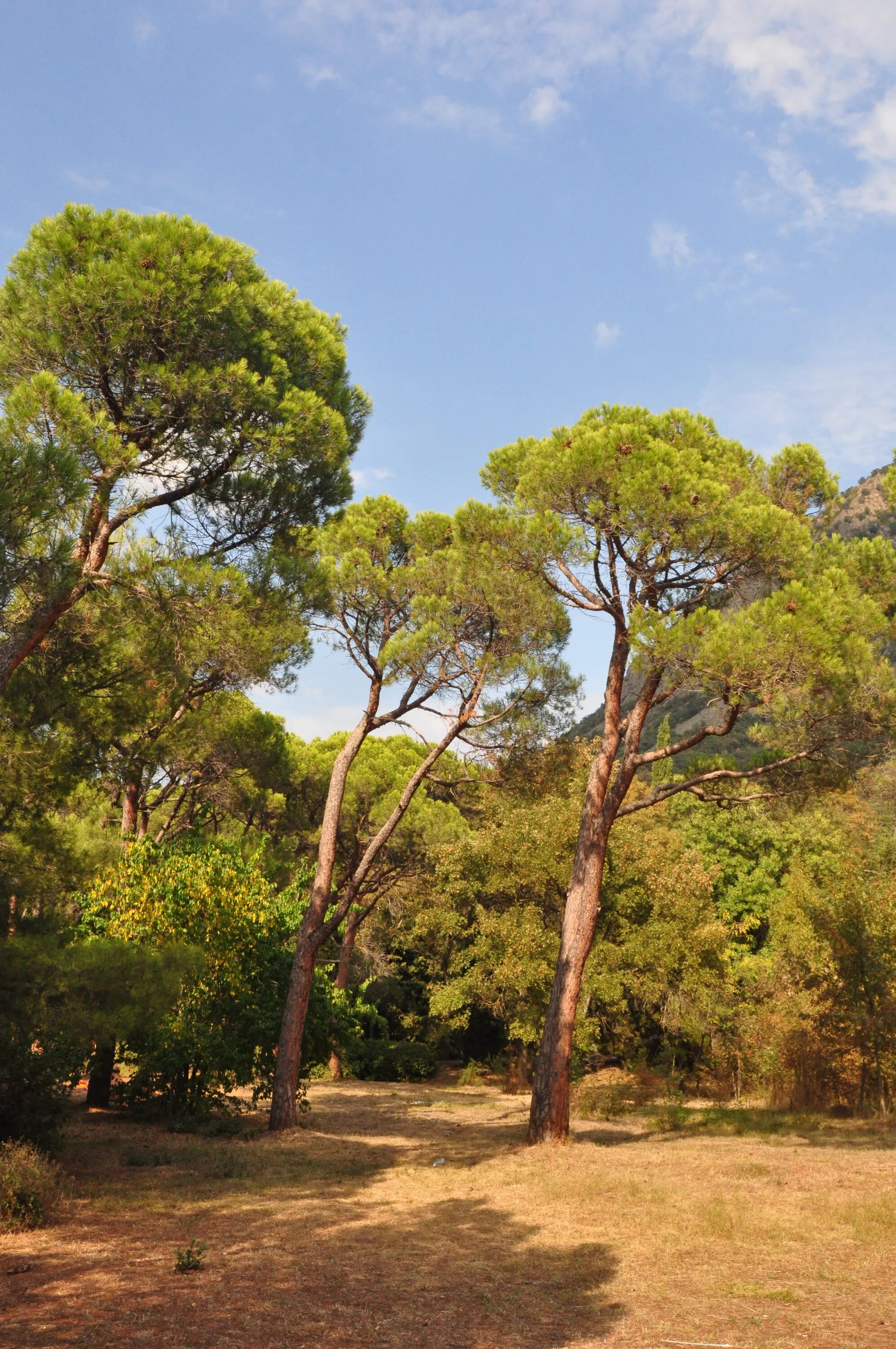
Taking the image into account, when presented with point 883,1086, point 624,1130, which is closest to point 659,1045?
point 883,1086

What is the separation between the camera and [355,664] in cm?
1460

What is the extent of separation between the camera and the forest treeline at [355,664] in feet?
32.1

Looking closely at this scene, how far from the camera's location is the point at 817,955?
58.0 ft

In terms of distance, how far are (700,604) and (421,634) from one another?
13.3 ft

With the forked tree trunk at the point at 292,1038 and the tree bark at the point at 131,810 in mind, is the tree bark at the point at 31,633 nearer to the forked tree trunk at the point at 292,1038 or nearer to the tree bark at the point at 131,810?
the forked tree trunk at the point at 292,1038

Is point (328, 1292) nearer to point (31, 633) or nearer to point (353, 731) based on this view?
point (31, 633)

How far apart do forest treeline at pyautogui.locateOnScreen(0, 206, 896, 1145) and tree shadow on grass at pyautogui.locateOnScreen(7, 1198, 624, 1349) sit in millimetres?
2512

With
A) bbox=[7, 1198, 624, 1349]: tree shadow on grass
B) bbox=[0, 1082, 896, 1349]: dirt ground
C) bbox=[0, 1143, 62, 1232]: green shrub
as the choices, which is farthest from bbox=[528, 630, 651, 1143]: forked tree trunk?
bbox=[0, 1143, 62, 1232]: green shrub

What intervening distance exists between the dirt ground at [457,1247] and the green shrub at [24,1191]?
0.61 feet

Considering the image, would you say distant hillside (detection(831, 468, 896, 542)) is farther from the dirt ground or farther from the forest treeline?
the dirt ground

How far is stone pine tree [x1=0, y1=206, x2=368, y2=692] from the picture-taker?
352 inches

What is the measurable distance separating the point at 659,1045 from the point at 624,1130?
29.7ft

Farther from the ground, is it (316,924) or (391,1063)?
(316,924)

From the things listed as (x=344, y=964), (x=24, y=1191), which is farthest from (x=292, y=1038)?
(x=344, y=964)
